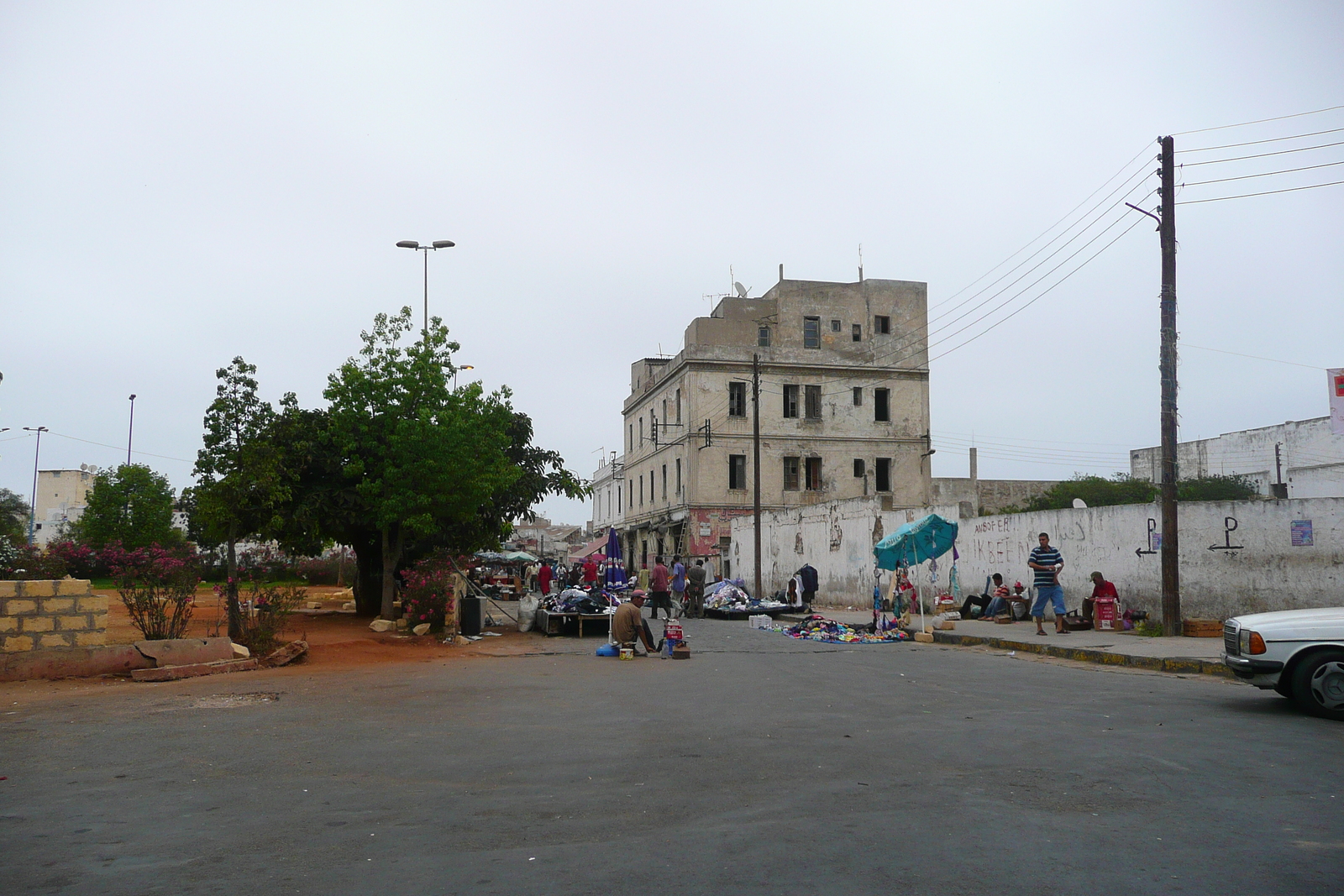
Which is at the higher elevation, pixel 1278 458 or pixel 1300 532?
pixel 1278 458

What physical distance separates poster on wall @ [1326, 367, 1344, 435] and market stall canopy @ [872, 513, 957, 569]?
7.52 meters

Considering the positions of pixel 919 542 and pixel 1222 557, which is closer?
pixel 1222 557

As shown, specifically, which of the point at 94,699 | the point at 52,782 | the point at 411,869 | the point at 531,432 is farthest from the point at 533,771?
the point at 531,432

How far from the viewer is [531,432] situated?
31969mm

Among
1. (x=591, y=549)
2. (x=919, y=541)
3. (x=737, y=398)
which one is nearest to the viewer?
(x=919, y=541)

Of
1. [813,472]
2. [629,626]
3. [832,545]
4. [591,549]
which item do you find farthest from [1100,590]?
[591,549]

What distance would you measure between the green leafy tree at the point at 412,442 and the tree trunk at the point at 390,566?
28mm

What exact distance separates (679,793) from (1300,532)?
16.9 meters

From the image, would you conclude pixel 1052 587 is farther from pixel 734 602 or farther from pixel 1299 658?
pixel 734 602

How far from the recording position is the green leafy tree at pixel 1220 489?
4716 centimetres

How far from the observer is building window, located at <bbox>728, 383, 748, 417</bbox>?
52.7 m

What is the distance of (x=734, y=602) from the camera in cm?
3067

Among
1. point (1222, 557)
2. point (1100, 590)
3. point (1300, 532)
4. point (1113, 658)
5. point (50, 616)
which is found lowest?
point (1113, 658)

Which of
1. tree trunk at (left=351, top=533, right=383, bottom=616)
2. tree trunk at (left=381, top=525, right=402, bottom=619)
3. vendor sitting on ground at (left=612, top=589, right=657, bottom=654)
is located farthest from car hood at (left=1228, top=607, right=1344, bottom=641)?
tree trunk at (left=351, top=533, right=383, bottom=616)
